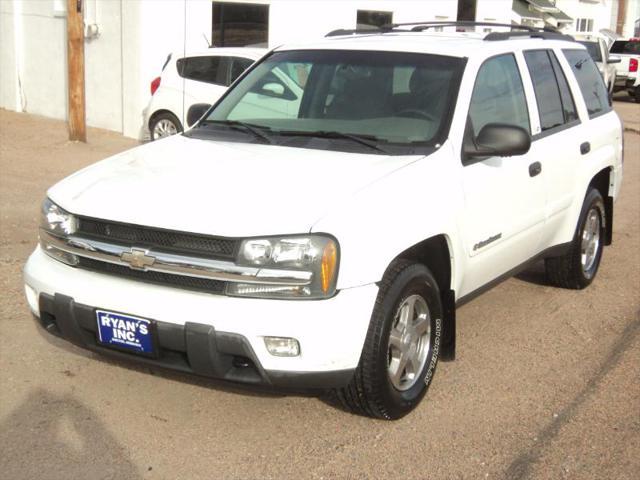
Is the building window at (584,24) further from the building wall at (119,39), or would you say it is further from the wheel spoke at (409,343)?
the wheel spoke at (409,343)

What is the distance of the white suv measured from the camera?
3.75m

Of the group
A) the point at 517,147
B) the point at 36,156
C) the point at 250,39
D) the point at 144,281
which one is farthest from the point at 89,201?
the point at 250,39

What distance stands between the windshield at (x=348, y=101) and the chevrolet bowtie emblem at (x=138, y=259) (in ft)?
4.02

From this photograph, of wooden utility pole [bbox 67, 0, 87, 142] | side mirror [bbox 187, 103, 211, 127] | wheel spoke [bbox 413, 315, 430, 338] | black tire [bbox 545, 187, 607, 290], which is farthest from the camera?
wooden utility pole [bbox 67, 0, 87, 142]

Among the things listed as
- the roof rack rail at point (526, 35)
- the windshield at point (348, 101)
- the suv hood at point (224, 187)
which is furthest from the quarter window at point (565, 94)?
the suv hood at point (224, 187)

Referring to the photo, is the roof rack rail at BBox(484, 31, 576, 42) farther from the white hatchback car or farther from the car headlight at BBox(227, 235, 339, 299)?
the white hatchback car

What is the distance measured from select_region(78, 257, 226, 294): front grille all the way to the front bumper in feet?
0.09

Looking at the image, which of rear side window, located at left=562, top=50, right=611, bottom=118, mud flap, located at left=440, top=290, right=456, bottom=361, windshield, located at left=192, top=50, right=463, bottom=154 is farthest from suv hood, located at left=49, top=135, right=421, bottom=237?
rear side window, located at left=562, top=50, right=611, bottom=118

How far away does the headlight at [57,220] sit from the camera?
4215 mm

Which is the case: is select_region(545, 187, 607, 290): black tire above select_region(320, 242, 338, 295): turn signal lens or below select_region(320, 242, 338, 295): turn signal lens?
below

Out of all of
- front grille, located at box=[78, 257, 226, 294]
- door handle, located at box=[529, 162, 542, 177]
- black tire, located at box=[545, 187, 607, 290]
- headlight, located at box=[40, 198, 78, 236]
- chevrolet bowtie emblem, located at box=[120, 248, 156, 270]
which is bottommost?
black tire, located at box=[545, 187, 607, 290]

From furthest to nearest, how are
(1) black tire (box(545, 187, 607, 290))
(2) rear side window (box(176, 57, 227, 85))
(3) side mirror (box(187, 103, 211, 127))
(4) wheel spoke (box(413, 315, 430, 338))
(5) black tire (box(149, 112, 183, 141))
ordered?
(5) black tire (box(149, 112, 183, 141))
(2) rear side window (box(176, 57, 227, 85))
(1) black tire (box(545, 187, 607, 290))
(3) side mirror (box(187, 103, 211, 127))
(4) wheel spoke (box(413, 315, 430, 338))

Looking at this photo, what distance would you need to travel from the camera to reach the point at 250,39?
16.7 meters

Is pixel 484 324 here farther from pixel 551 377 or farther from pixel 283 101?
pixel 283 101
